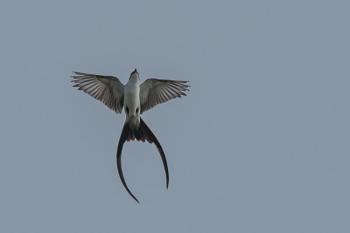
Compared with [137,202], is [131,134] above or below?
above

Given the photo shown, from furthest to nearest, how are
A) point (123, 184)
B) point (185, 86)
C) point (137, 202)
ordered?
point (185, 86), point (123, 184), point (137, 202)

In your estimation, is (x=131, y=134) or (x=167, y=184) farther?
(x=131, y=134)

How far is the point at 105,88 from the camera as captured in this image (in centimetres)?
1883

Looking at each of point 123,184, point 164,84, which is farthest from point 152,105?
point 123,184

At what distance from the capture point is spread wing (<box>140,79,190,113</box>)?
1870 cm

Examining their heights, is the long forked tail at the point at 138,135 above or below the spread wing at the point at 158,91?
below

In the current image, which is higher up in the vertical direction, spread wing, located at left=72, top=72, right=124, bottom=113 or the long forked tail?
spread wing, located at left=72, top=72, right=124, bottom=113

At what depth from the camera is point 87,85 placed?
18734 millimetres

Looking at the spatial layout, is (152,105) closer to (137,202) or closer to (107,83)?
(107,83)

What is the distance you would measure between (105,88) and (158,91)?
0.87 meters

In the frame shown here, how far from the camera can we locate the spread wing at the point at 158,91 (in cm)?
1870

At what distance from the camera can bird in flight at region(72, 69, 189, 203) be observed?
18.3 m

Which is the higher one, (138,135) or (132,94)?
(132,94)

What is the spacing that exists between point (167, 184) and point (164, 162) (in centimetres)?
72
